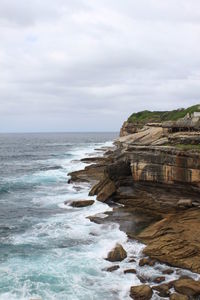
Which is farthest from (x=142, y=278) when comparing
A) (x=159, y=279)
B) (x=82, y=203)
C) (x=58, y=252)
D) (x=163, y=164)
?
(x=82, y=203)

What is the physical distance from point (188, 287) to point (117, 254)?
17.6 feet

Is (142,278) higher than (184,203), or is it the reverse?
(184,203)

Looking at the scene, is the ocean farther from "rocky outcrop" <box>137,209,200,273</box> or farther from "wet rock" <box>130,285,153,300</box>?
"rocky outcrop" <box>137,209,200,273</box>

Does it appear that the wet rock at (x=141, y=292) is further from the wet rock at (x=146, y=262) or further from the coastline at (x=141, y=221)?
the wet rock at (x=146, y=262)

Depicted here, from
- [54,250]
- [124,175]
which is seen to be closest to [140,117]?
[124,175]

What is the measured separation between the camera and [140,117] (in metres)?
92.8

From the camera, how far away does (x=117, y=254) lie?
786 inches

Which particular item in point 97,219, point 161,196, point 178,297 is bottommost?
point 178,297

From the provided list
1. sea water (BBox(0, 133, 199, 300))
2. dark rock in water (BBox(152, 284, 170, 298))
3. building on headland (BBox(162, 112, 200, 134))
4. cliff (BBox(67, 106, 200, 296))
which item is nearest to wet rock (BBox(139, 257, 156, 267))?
sea water (BBox(0, 133, 199, 300))

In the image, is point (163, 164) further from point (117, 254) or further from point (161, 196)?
point (117, 254)

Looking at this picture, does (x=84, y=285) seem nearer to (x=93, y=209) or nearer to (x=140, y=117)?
(x=93, y=209)

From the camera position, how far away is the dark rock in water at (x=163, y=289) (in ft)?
51.9

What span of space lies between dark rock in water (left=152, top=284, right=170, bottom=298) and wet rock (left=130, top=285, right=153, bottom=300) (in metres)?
0.47

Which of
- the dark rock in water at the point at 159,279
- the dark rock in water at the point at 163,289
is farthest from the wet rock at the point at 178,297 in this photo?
the dark rock in water at the point at 159,279
